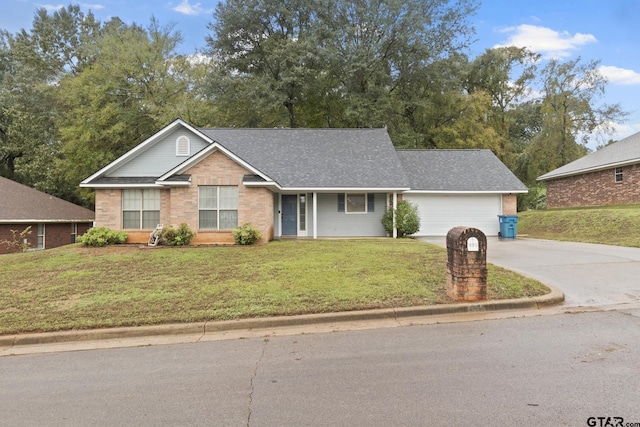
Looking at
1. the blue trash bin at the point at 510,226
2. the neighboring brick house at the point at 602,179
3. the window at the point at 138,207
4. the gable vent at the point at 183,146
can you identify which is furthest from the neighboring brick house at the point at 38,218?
the neighboring brick house at the point at 602,179

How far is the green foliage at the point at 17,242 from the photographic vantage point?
18812 millimetres

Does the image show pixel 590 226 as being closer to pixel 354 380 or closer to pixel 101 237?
pixel 354 380

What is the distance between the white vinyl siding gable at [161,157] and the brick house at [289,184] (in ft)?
0.14

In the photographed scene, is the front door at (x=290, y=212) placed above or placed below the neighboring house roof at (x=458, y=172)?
below

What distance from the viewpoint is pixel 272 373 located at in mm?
3842

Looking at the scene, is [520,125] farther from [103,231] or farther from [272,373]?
[272,373]

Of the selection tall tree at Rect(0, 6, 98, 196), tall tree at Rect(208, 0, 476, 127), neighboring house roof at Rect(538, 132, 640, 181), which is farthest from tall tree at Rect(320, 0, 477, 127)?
tall tree at Rect(0, 6, 98, 196)

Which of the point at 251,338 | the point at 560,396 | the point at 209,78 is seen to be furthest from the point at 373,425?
the point at 209,78

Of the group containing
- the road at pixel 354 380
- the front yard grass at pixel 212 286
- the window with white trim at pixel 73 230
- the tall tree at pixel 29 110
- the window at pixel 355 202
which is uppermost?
the tall tree at pixel 29 110

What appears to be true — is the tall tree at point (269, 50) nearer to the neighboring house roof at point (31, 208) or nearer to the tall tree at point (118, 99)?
the tall tree at point (118, 99)

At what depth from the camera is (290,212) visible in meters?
17.3

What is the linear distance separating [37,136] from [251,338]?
1293 inches

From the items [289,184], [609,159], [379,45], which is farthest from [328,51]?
[609,159]

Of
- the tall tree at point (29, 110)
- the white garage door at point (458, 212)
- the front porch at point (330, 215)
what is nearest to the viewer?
the front porch at point (330, 215)
